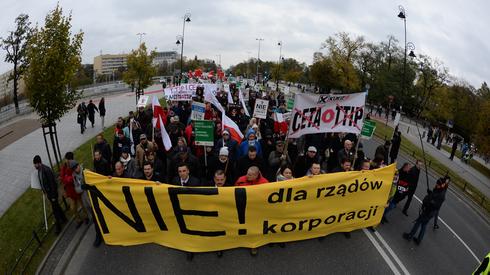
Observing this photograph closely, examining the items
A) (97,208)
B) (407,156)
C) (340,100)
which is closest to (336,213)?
(340,100)

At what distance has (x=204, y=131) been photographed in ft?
30.5

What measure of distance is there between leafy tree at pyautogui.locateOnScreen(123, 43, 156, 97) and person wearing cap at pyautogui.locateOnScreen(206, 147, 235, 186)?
60.8ft

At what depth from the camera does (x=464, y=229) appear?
10.7m

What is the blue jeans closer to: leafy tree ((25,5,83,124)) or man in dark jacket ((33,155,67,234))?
man in dark jacket ((33,155,67,234))

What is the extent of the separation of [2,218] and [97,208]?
15.0ft

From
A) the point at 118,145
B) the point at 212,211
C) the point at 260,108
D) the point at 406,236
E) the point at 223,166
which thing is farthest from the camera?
the point at 260,108

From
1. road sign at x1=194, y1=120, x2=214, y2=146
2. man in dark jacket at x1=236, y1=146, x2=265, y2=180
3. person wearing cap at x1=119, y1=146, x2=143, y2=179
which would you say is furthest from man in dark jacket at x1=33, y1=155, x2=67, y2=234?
man in dark jacket at x1=236, y1=146, x2=265, y2=180

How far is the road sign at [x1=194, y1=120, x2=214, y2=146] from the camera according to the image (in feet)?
30.2

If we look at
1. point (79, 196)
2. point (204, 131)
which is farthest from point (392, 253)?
point (79, 196)

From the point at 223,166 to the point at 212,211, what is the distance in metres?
2.68

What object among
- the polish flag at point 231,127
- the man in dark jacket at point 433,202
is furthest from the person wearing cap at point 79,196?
→ the man in dark jacket at point 433,202

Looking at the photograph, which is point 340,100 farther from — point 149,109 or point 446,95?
point 446,95

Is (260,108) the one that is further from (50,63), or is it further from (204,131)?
(50,63)

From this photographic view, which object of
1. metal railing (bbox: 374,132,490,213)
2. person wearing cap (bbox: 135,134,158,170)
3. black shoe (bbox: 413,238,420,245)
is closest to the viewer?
black shoe (bbox: 413,238,420,245)
